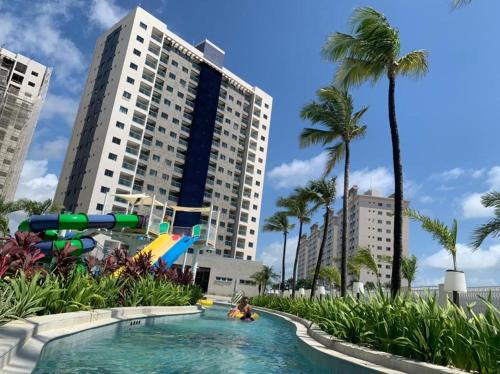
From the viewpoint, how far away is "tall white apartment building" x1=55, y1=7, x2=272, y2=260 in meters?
59.9

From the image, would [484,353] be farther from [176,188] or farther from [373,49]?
[176,188]

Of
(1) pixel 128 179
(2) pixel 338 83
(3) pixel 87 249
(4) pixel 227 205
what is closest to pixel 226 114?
(4) pixel 227 205

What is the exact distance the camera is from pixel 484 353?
5.37 metres

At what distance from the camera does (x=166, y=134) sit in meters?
67.1

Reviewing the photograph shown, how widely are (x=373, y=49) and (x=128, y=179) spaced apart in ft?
170

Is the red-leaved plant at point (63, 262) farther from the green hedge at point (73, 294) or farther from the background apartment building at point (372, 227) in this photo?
the background apartment building at point (372, 227)

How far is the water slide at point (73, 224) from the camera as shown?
18.9 metres

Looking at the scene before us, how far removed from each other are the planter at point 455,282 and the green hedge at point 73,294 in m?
9.11

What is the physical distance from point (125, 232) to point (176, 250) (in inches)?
142

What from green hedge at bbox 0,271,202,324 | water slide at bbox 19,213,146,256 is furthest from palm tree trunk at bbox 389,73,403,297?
water slide at bbox 19,213,146,256

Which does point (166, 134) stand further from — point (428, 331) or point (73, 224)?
point (428, 331)

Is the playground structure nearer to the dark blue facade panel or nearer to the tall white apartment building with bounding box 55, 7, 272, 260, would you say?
the tall white apartment building with bounding box 55, 7, 272, 260

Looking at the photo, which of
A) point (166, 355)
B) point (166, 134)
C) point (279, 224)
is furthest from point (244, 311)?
point (166, 134)

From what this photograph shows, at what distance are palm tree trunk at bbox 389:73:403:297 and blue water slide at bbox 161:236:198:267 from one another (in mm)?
16219
